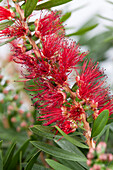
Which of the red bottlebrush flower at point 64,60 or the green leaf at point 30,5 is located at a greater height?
the green leaf at point 30,5

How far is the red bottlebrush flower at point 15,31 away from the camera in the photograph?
63 centimetres

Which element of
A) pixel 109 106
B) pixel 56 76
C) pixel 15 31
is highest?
pixel 15 31

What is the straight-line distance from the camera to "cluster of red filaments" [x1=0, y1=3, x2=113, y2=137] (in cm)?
60

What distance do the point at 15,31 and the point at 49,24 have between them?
11 centimetres

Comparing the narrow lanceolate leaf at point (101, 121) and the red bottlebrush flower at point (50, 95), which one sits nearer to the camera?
the narrow lanceolate leaf at point (101, 121)

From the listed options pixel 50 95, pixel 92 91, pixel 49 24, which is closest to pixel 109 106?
pixel 92 91

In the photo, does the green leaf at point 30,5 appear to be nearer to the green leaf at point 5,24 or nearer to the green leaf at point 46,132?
the green leaf at point 5,24

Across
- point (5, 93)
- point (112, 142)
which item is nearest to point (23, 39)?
point (5, 93)

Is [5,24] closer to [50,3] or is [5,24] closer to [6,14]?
[6,14]

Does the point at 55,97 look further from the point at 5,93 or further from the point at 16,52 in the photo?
the point at 5,93

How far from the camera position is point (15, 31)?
0.63 metres

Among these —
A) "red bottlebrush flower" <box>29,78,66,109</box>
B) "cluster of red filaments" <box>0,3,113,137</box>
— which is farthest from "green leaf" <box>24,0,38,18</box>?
"red bottlebrush flower" <box>29,78,66,109</box>

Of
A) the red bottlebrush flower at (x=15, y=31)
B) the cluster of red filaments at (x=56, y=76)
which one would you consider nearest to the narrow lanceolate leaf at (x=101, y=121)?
the cluster of red filaments at (x=56, y=76)

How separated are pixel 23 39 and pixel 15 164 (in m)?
0.37
